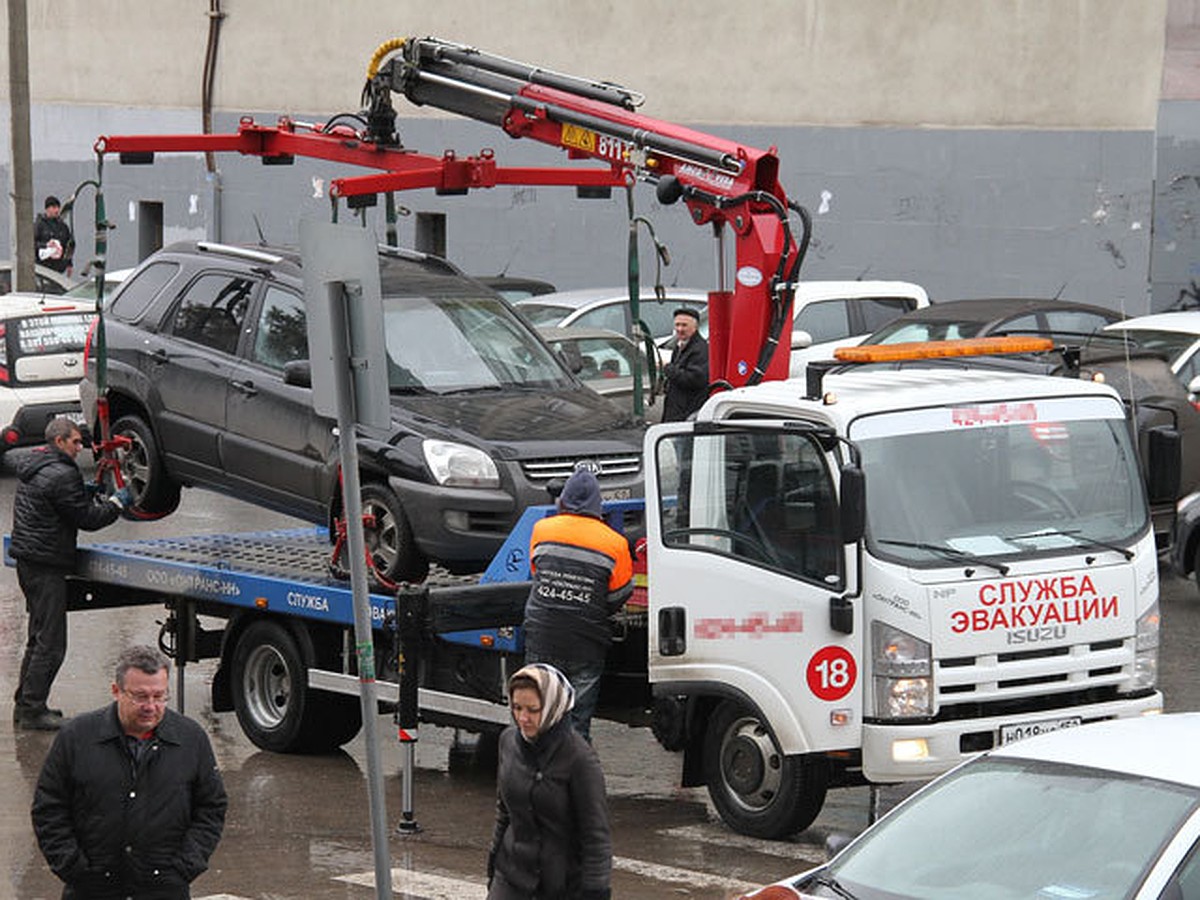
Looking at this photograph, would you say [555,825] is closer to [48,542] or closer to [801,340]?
[48,542]

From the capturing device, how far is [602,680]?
12.1 meters

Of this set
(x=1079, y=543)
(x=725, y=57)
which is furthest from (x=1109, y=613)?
(x=725, y=57)

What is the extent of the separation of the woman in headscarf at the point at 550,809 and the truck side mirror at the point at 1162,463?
4.33 metres

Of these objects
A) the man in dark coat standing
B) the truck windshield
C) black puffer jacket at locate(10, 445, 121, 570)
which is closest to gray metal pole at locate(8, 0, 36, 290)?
the man in dark coat standing

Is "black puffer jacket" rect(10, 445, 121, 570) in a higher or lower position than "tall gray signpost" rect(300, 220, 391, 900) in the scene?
lower

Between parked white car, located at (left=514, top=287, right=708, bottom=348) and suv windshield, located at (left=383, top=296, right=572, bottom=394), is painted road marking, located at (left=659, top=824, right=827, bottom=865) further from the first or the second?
parked white car, located at (left=514, top=287, right=708, bottom=348)

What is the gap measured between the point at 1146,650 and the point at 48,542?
6.40m

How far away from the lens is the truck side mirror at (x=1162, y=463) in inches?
449

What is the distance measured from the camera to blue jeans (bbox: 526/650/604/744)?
11.4m

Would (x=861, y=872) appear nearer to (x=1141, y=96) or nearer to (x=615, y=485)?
(x=615, y=485)

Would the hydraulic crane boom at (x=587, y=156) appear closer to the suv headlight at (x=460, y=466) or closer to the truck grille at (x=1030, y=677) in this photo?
the suv headlight at (x=460, y=466)

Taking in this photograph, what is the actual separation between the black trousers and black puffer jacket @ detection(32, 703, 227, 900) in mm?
6311

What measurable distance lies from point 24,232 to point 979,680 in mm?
20650

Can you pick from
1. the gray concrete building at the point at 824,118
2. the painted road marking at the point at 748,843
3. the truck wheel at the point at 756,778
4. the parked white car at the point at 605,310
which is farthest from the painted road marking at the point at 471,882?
the gray concrete building at the point at 824,118
